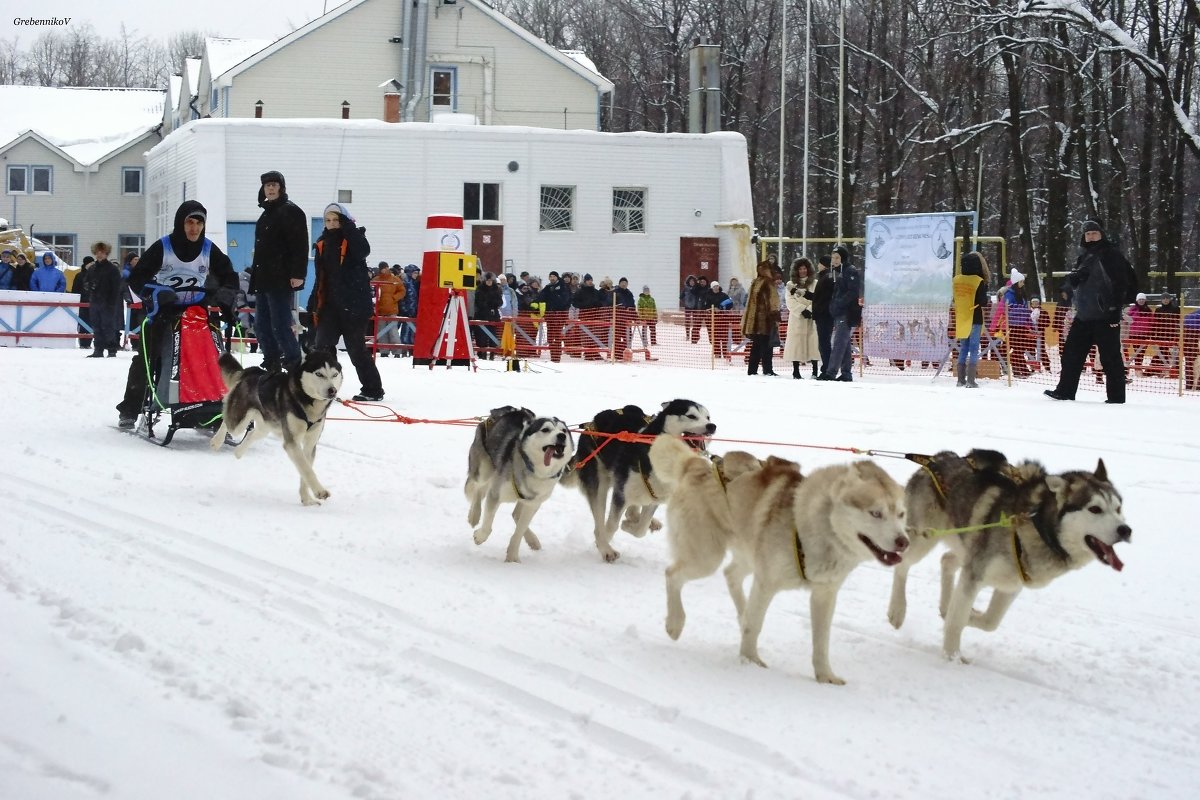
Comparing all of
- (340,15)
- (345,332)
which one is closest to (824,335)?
(345,332)

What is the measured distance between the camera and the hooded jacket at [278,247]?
10.4m

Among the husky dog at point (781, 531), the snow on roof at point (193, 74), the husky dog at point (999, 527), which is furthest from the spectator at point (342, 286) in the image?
the snow on roof at point (193, 74)

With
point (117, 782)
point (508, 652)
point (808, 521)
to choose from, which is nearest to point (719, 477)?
point (808, 521)

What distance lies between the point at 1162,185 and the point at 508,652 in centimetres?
3151

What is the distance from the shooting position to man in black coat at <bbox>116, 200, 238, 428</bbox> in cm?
935

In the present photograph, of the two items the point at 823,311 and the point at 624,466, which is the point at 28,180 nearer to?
the point at 823,311

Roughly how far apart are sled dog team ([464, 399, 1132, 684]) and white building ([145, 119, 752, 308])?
26253mm

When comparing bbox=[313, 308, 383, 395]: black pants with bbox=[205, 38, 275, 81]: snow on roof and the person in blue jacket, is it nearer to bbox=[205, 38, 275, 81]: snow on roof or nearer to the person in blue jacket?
the person in blue jacket

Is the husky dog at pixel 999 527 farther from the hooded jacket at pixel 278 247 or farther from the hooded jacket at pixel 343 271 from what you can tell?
the hooded jacket at pixel 343 271

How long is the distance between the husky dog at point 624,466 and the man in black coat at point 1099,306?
7208 millimetres

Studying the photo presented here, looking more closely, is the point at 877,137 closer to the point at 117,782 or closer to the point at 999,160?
the point at 999,160

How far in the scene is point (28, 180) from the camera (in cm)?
4469

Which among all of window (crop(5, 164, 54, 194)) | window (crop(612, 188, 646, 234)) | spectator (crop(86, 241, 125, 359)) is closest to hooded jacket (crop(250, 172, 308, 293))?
spectator (crop(86, 241, 125, 359))

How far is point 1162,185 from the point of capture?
3212 centimetres
